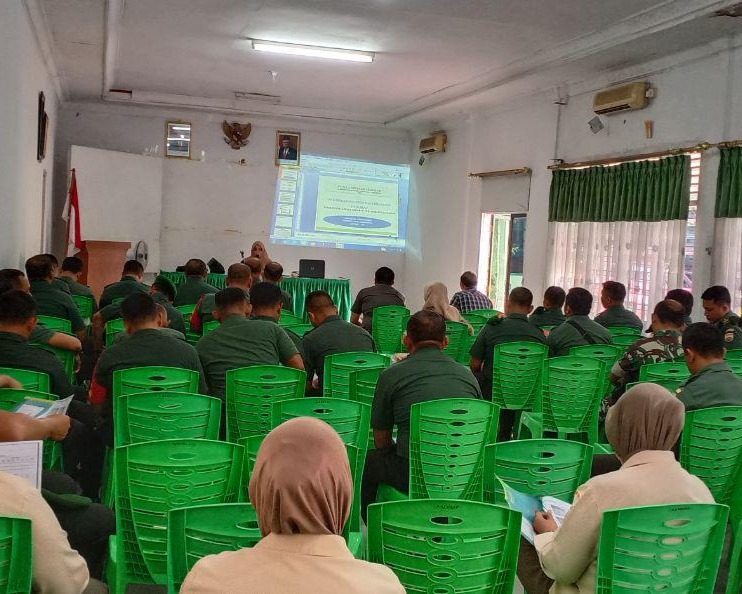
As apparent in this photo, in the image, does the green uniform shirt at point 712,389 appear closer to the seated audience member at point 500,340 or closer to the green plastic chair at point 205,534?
the seated audience member at point 500,340

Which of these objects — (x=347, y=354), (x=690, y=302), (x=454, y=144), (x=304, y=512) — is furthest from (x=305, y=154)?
(x=304, y=512)

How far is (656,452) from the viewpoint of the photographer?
2404mm

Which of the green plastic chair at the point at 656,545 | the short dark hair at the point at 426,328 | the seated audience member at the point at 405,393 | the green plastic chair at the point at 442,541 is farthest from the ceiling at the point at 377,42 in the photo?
the green plastic chair at the point at 442,541

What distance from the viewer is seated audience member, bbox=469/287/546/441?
575cm

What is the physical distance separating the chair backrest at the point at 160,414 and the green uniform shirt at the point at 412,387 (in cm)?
80

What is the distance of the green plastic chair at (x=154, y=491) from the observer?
2.53 m

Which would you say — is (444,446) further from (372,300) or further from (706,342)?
(372,300)

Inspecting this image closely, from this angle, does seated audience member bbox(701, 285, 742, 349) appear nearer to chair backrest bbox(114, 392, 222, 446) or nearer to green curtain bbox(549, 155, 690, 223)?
green curtain bbox(549, 155, 690, 223)

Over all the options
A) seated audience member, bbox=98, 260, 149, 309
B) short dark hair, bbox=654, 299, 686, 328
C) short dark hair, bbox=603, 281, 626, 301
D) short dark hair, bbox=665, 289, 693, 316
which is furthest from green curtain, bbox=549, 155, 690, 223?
seated audience member, bbox=98, 260, 149, 309

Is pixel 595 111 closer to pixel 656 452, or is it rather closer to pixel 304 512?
pixel 656 452

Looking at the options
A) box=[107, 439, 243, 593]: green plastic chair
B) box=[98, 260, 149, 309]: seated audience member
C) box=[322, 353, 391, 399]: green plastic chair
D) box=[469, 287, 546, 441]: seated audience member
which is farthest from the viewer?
box=[98, 260, 149, 309]: seated audience member

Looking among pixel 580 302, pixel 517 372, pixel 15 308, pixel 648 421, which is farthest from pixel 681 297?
pixel 15 308

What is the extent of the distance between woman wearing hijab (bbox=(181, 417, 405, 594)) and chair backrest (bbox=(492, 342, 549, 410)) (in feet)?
13.1

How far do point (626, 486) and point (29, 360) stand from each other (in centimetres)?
298
